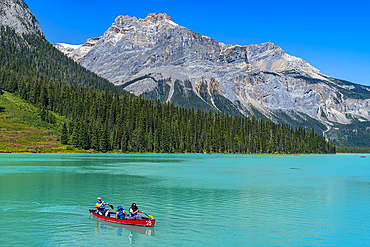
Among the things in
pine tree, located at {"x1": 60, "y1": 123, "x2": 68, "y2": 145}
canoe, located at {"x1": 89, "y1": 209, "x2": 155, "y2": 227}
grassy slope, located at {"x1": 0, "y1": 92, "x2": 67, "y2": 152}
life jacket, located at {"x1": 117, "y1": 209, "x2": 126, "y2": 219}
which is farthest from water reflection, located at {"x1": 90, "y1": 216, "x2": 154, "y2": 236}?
pine tree, located at {"x1": 60, "y1": 123, "x2": 68, "y2": 145}

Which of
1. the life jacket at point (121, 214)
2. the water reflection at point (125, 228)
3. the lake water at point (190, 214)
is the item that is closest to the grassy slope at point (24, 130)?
the lake water at point (190, 214)

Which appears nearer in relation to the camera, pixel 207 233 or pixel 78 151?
pixel 207 233

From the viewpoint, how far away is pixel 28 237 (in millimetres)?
24859

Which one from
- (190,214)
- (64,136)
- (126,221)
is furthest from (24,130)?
(190,214)

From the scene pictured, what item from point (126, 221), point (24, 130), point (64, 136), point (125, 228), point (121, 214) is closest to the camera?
point (125, 228)

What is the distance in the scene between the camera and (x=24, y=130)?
163m

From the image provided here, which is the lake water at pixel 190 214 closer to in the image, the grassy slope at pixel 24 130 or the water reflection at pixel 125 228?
the water reflection at pixel 125 228

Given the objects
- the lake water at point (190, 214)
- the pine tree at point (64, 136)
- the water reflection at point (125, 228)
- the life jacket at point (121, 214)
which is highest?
the pine tree at point (64, 136)

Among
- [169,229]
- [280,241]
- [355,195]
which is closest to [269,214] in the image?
[280,241]

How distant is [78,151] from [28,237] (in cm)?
14804

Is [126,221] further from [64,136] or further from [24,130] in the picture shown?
[24,130]

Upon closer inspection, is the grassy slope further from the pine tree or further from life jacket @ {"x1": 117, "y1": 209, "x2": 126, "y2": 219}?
life jacket @ {"x1": 117, "y1": 209, "x2": 126, "y2": 219}

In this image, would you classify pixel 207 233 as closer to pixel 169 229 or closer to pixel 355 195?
pixel 169 229

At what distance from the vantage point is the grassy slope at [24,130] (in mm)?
147250
